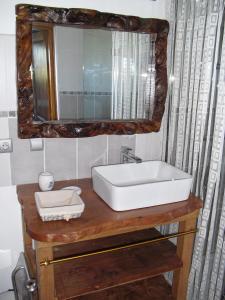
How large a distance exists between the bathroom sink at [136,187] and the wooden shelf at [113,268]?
0.37m

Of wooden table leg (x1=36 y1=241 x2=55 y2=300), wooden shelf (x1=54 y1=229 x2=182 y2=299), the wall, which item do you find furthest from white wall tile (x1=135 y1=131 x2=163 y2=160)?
wooden table leg (x1=36 y1=241 x2=55 y2=300)

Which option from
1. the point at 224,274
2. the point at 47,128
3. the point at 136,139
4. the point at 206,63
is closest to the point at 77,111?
the point at 47,128

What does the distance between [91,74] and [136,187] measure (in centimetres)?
72

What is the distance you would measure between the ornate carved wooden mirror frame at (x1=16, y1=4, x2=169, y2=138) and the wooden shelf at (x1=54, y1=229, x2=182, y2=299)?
69 cm

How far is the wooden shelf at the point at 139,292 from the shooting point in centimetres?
154

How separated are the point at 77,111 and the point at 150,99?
49 centimetres

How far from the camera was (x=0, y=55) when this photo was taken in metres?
1.42

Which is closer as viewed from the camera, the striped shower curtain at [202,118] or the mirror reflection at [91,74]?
the striped shower curtain at [202,118]

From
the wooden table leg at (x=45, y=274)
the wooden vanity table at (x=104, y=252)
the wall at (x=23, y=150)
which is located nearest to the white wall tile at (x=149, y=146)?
the wall at (x=23, y=150)

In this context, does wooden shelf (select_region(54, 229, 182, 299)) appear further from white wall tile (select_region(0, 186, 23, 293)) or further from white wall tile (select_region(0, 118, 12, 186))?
white wall tile (select_region(0, 118, 12, 186))

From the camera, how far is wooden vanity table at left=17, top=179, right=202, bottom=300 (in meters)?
1.17

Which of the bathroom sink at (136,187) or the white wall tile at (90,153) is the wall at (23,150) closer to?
the white wall tile at (90,153)

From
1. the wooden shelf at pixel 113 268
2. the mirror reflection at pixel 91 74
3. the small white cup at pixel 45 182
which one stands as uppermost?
the mirror reflection at pixel 91 74

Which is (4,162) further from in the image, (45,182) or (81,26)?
(81,26)
